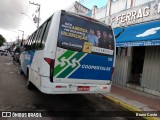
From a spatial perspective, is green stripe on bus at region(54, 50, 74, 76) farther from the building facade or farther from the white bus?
the building facade

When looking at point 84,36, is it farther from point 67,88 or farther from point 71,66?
point 67,88

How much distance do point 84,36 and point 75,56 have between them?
2.24ft

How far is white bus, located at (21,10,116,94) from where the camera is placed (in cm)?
561

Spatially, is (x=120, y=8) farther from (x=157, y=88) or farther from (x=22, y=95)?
(x=22, y=95)

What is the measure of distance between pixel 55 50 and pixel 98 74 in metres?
1.63

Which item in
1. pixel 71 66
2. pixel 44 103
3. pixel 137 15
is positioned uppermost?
pixel 137 15

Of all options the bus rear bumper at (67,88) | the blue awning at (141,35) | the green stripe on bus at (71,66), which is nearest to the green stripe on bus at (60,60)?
the green stripe on bus at (71,66)

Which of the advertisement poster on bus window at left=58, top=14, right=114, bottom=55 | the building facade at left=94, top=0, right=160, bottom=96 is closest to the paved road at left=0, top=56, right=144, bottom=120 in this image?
the advertisement poster on bus window at left=58, top=14, right=114, bottom=55

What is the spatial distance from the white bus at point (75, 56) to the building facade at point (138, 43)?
288 centimetres

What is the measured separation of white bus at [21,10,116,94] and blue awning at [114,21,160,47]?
2.54 m

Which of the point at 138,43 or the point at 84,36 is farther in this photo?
the point at 138,43

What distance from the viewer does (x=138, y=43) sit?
907 cm

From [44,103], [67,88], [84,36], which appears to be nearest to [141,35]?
[84,36]

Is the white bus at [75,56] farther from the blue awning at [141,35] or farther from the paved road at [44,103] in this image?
the blue awning at [141,35]
